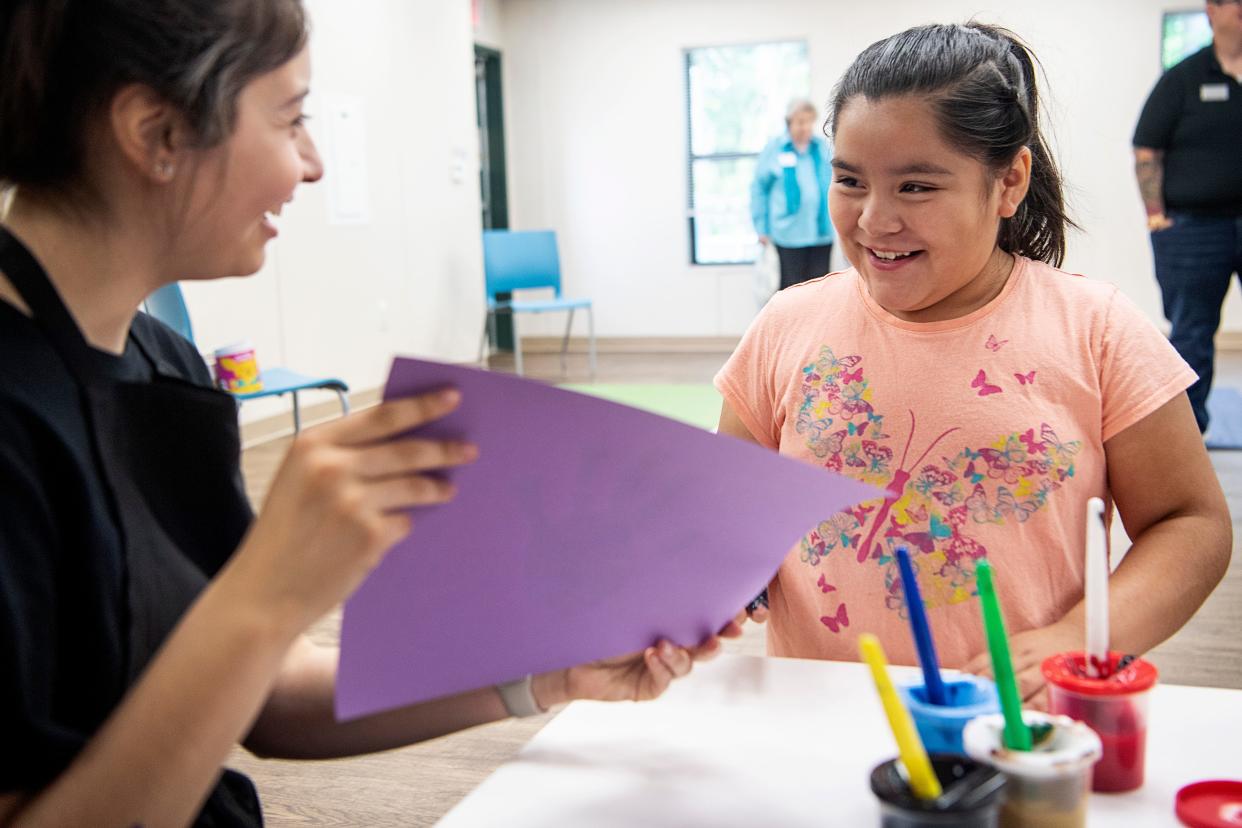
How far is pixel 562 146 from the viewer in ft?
29.5

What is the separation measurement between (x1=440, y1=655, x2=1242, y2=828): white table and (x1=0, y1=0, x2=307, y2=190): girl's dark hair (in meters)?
0.49

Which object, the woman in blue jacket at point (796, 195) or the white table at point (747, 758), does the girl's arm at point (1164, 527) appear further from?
the woman in blue jacket at point (796, 195)

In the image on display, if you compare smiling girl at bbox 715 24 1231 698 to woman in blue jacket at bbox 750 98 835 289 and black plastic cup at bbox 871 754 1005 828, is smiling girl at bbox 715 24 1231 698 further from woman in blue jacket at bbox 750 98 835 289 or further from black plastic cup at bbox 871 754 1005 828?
woman in blue jacket at bbox 750 98 835 289

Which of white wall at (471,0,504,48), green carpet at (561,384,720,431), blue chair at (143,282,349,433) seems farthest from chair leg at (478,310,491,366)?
blue chair at (143,282,349,433)

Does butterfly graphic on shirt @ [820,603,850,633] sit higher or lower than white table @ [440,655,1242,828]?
lower

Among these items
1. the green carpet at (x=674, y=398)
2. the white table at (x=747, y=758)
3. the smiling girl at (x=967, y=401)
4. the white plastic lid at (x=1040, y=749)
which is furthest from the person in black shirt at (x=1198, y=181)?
the white plastic lid at (x=1040, y=749)

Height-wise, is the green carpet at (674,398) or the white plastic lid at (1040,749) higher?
the white plastic lid at (1040,749)

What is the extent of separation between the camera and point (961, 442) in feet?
4.00

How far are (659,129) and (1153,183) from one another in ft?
16.2

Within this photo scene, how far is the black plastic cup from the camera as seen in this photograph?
58 centimetres

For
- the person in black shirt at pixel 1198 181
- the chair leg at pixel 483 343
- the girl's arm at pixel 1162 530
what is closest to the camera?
the girl's arm at pixel 1162 530

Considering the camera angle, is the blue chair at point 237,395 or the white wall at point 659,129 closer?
the blue chair at point 237,395

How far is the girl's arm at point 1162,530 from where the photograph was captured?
109 cm

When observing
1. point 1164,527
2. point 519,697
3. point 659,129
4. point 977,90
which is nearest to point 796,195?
point 659,129
